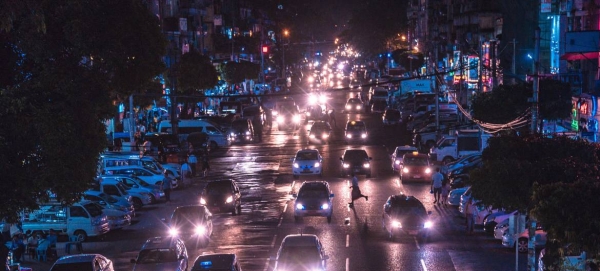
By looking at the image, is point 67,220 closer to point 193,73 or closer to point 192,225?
point 192,225

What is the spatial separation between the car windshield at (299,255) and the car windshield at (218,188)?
13.5 m

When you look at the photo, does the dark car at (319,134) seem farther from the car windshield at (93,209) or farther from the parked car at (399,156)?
the car windshield at (93,209)

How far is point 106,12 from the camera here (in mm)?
20422

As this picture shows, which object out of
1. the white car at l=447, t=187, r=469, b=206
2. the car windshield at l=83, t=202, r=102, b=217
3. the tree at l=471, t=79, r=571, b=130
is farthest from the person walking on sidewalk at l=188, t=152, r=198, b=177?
the white car at l=447, t=187, r=469, b=206

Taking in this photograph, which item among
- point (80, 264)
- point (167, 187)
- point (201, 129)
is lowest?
point (167, 187)

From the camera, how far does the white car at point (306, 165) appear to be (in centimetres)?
4725

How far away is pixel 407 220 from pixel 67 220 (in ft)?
40.8

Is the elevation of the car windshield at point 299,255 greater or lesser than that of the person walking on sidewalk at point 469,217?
greater

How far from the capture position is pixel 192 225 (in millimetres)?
30562

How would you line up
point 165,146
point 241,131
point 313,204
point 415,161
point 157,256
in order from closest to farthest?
point 157,256 < point 313,204 < point 415,161 < point 165,146 < point 241,131

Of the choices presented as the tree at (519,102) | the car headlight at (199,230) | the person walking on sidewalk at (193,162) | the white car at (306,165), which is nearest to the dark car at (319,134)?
the person walking on sidewalk at (193,162)

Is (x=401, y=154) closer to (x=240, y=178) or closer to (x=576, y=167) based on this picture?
(x=240, y=178)

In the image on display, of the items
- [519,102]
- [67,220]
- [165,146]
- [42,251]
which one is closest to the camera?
[42,251]

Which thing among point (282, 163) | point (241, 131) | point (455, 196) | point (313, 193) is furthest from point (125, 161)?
point (241, 131)
